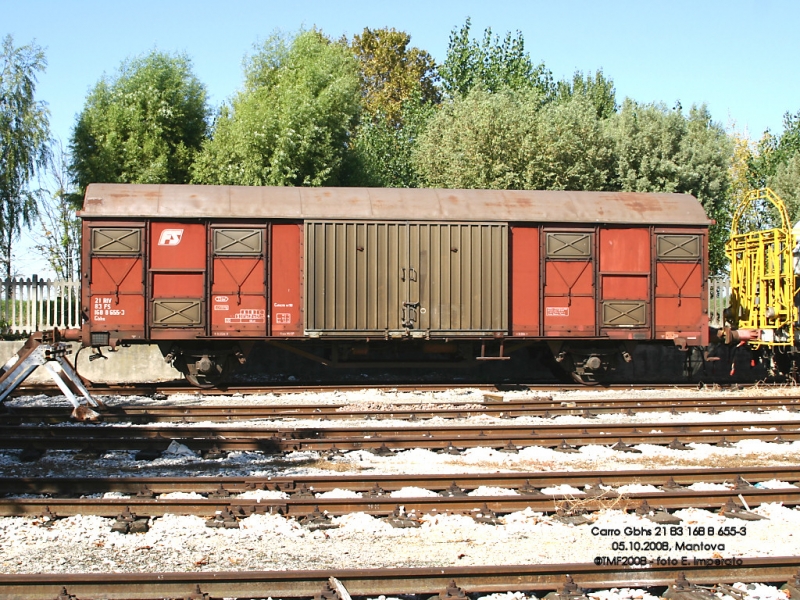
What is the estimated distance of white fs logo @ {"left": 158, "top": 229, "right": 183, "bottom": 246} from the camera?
14148 mm

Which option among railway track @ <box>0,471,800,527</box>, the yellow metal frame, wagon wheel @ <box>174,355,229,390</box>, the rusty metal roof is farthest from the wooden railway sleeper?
the yellow metal frame

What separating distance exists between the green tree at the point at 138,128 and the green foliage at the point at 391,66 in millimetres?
23685

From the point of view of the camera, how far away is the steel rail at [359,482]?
737 cm

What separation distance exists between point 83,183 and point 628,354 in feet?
55.5

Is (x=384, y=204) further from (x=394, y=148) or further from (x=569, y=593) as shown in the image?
(x=394, y=148)

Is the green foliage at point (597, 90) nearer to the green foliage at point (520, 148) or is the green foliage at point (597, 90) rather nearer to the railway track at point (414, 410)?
the green foliage at point (520, 148)

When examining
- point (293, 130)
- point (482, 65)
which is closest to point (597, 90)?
point (482, 65)

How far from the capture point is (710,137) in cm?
2811

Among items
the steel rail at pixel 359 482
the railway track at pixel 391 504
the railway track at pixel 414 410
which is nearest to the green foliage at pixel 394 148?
the railway track at pixel 414 410

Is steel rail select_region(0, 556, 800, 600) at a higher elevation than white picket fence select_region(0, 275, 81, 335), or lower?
lower

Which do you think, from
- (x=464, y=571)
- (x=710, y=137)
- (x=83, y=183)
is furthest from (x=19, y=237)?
(x=710, y=137)

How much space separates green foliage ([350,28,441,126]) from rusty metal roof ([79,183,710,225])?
32631mm

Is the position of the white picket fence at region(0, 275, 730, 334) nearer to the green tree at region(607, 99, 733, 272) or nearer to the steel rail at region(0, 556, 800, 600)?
the steel rail at region(0, 556, 800, 600)

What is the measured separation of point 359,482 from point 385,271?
7.32 m
